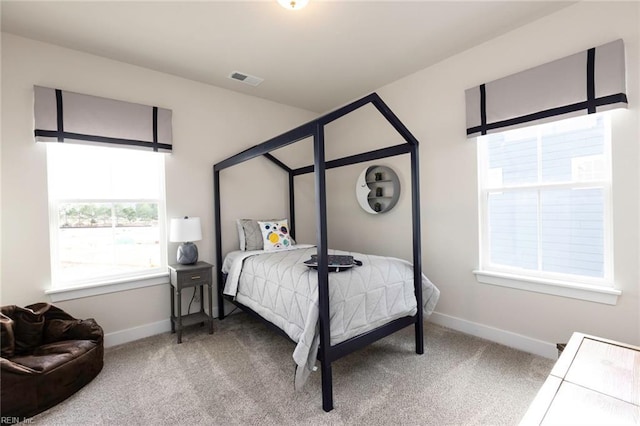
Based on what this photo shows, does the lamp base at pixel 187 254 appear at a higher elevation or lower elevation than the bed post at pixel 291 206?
lower

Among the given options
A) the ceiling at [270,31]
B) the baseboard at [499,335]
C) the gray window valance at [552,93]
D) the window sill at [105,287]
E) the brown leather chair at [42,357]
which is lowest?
the baseboard at [499,335]

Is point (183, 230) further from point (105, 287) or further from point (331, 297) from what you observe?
point (331, 297)

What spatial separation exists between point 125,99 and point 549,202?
3.89m

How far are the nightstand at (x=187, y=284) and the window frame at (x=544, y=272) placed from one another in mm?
2609

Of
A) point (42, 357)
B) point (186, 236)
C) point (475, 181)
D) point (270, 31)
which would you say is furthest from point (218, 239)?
point (475, 181)

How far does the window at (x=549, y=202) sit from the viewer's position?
2100 mm

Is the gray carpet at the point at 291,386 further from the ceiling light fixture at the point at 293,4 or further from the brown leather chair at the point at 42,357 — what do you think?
the ceiling light fixture at the point at 293,4

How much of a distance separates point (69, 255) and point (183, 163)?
4.30 feet

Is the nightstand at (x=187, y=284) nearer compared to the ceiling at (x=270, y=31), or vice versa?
the ceiling at (x=270, y=31)

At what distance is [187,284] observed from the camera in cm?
275

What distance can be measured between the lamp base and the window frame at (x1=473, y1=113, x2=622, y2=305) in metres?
2.78

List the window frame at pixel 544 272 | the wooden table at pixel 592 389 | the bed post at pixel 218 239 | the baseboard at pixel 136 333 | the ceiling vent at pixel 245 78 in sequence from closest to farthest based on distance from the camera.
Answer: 1. the wooden table at pixel 592 389
2. the window frame at pixel 544 272
3. the baseboard at pixel 136 333
4. the ceiling vent at pixel 245 78
5. the bed post at pixel 218 239

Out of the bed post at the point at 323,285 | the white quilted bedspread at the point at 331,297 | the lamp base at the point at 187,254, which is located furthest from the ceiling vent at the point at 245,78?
the white quilted bedspread at the point at 331,297

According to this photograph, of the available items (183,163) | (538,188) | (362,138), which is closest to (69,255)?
(183,163)
